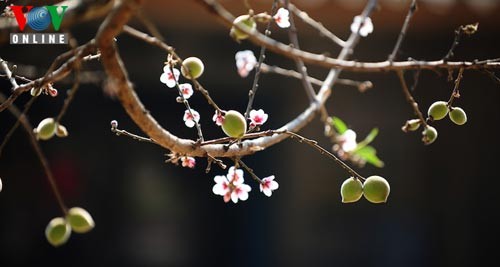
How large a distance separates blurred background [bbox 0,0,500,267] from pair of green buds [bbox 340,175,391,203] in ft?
7.73

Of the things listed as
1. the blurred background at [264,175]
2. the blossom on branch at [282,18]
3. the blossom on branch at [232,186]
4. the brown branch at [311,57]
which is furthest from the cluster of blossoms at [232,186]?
the blurred background at [264,175]

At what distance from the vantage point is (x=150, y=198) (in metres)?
3.62

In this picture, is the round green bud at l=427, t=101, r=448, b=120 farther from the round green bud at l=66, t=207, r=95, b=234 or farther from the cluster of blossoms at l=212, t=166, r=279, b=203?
the round green bud at l=66, t=207, r=95, b=234

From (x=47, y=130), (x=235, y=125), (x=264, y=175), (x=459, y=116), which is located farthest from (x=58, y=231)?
(x=264, y=175)

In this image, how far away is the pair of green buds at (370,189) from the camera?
3.27 ft

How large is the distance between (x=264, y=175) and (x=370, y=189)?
7.99 ft

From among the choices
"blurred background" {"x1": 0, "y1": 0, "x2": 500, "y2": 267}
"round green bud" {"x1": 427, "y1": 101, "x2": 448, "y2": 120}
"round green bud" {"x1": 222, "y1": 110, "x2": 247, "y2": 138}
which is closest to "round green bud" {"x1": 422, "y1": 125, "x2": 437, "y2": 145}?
"round green bud" {"x1": 427, "y1": 101, "x2": 448, "y2": 120}

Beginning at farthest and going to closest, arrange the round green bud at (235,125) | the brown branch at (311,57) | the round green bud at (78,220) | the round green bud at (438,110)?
the round green bud at (438,110) → the round green bud at (235,125) → the round green bud at (78,220) → the brown branch at (311,57)

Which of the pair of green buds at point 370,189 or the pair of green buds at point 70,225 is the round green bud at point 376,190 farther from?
the pair of green buds at point 70,225

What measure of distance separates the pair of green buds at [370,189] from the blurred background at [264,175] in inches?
92.8

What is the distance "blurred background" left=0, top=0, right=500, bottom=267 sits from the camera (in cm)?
344

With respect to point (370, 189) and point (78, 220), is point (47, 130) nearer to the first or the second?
point (78, 220)

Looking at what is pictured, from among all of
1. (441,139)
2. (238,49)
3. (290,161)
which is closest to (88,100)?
(238,49)

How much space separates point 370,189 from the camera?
999 mm
